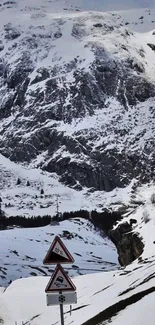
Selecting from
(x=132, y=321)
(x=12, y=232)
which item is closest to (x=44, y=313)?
(x=132, y=321)

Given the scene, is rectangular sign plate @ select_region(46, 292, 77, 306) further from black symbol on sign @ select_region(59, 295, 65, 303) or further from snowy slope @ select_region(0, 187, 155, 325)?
snowy slope @ select_region(0, 187, 155, 325)

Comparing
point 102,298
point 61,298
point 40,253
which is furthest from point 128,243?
point 40,253

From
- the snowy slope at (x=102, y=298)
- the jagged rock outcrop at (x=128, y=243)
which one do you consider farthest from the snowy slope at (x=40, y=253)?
the snowy slope at (x=102, y=298)

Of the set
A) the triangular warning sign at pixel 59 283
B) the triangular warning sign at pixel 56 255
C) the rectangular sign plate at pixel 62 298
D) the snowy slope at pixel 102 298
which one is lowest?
the snowy slope at pixel 102 298

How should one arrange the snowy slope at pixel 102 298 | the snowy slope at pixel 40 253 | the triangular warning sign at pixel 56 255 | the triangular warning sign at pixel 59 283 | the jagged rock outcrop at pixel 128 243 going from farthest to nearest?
the snowy slope at pixel 40 253
the jagged rock outcrop at pixel 128 243
the snowy slope at pixel 102 298
the triangular warning sign at pixel 56 255
the triangular warning sign at pixel 59 283

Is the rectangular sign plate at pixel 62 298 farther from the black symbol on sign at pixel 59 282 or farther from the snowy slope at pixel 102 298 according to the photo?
the snowy slope at pixel 102 298

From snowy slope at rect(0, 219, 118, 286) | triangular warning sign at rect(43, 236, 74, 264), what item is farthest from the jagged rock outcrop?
triangular warning sign at rect(43, 236, 74, 264)

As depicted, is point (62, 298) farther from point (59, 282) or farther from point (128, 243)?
point (128, 243)
